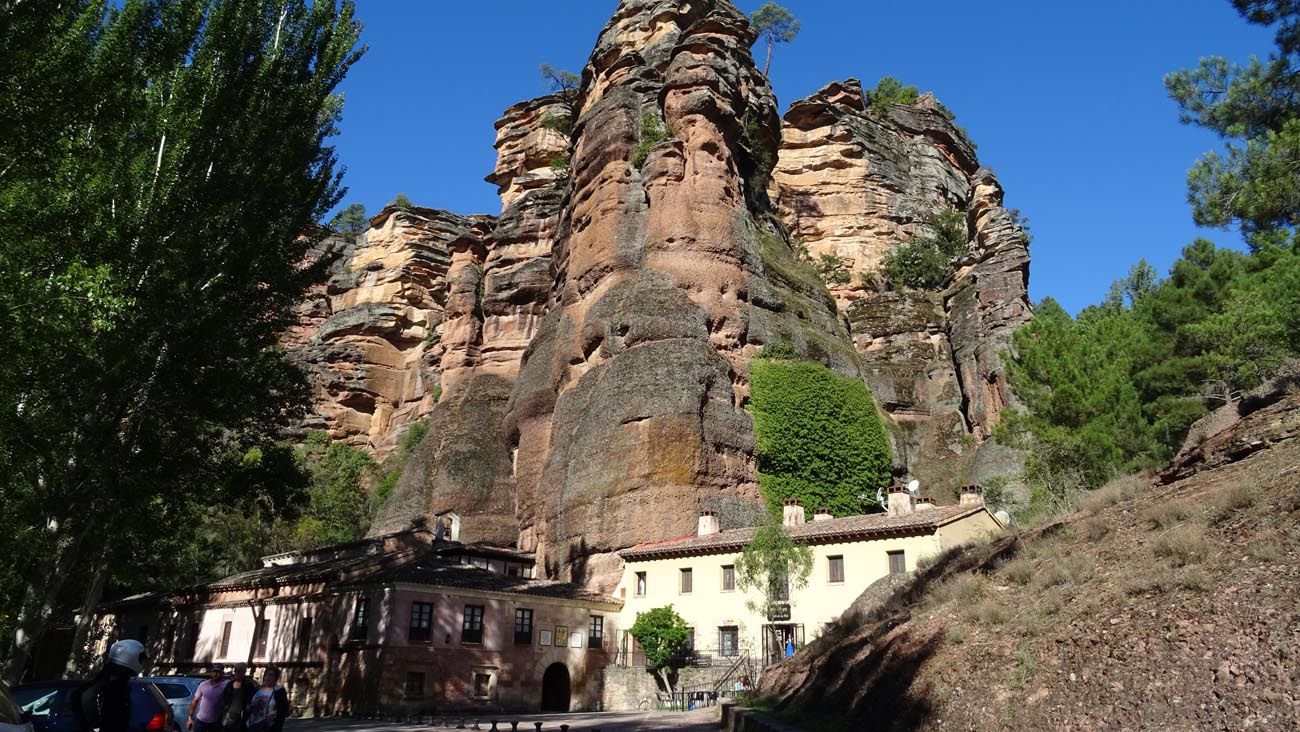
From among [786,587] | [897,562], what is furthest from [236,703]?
[897,562]

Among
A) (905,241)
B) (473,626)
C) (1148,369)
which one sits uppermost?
(905,241)

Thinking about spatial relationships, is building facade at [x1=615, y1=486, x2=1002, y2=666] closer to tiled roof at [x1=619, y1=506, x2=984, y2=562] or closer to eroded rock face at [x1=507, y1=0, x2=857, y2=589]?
tiled roof at [x1=619, y1=506, x2=984, y2=562]

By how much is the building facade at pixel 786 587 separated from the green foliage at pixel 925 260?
102ft

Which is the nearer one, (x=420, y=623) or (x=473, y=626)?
(x=420, y=623)

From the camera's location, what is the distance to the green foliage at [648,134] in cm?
4875

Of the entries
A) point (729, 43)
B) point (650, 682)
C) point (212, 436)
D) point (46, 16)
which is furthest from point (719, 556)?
point (729, 43)

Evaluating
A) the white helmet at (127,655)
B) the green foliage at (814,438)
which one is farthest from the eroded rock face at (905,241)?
the white helmet at (127,655)

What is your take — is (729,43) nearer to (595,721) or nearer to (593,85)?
(593,85)

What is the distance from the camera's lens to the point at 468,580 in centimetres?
2972

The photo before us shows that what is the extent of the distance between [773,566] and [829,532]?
2.68 metres

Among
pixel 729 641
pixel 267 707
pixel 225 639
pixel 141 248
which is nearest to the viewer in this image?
pixel 267 707

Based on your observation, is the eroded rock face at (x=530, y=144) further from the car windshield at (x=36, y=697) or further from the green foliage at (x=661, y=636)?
the car windshield at (x=36, y=697)

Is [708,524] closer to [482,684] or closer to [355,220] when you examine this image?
[482,684]

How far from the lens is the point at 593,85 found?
59.1m
